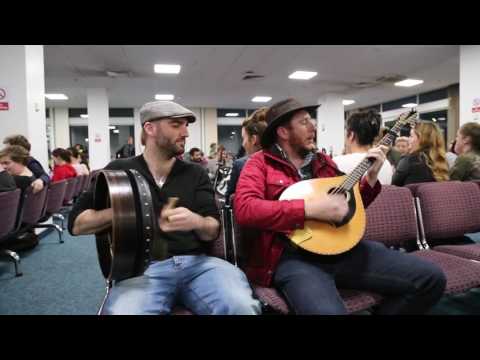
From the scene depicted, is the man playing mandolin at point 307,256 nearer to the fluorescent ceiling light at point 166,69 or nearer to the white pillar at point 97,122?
the fluorescent ceiling light at point 166,69

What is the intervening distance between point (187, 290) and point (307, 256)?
533 mm

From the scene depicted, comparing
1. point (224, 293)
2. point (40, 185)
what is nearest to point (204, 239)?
point (224, 293)

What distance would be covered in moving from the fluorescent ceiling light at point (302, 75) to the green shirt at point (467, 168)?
5.98 metres

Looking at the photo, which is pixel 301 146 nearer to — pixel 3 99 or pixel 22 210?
pixel 22 210

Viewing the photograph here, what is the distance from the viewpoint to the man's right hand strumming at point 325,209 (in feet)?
4.92

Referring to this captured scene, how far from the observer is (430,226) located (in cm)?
227

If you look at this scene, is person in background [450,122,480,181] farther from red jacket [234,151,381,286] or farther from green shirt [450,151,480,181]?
red jacket [234,151,381,286]

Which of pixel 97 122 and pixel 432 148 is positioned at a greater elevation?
pixel 97 122

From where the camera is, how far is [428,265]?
1575mm

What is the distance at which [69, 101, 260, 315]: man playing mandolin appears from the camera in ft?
4.42

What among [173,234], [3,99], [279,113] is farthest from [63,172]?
[279,113]

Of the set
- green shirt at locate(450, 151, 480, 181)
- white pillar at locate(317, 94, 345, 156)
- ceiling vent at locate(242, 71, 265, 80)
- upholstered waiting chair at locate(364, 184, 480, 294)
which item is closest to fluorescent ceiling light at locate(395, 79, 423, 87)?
white pillar at locate(317, 94, 345, 156)

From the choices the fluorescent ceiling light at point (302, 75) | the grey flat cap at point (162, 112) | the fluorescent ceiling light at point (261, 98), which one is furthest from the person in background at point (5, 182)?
the fluorescent ceiling light at point (261, 98)
